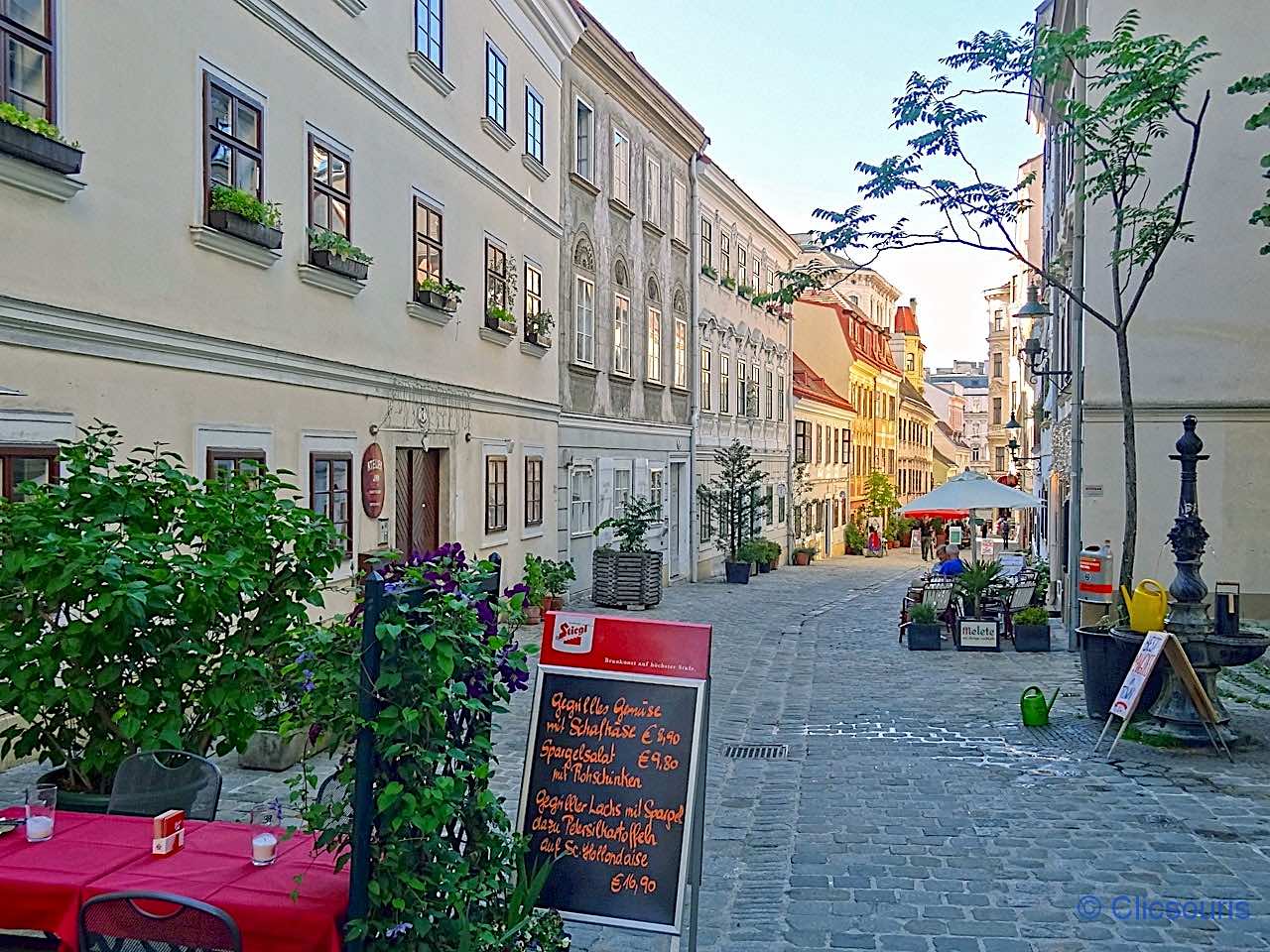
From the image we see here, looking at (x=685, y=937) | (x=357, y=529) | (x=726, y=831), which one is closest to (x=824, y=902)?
(x=685, y=937)

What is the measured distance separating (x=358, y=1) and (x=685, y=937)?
1074 centimetres

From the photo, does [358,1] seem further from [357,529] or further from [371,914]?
[371,914]

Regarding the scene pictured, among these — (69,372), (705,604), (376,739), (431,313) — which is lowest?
(705,604)

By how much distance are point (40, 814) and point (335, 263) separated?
8.36 meters

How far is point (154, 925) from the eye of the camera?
353 centimetres

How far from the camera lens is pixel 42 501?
5.59 m

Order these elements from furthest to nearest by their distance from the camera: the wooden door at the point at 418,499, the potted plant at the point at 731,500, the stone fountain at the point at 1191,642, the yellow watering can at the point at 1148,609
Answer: the potted plant at the point at 731,500
the wooden door at the point at 418,499
the yellow watering can at the point at 1148,609
the stone fountain at the point at 1191,642

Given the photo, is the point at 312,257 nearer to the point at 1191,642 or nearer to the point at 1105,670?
the point at 1105,670

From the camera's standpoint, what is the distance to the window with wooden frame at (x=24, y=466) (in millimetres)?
7656

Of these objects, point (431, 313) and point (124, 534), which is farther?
point (431, 313)

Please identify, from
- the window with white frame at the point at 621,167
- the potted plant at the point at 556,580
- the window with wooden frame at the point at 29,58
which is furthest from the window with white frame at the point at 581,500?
the window with wooden frame at the point at 29,58

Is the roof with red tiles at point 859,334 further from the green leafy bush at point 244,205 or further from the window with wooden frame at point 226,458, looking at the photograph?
the window with wooden frame at point 226,458

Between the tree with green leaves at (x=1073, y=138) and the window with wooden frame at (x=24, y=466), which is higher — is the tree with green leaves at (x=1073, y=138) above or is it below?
above

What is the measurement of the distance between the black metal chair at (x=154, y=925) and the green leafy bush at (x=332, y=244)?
9.21m
